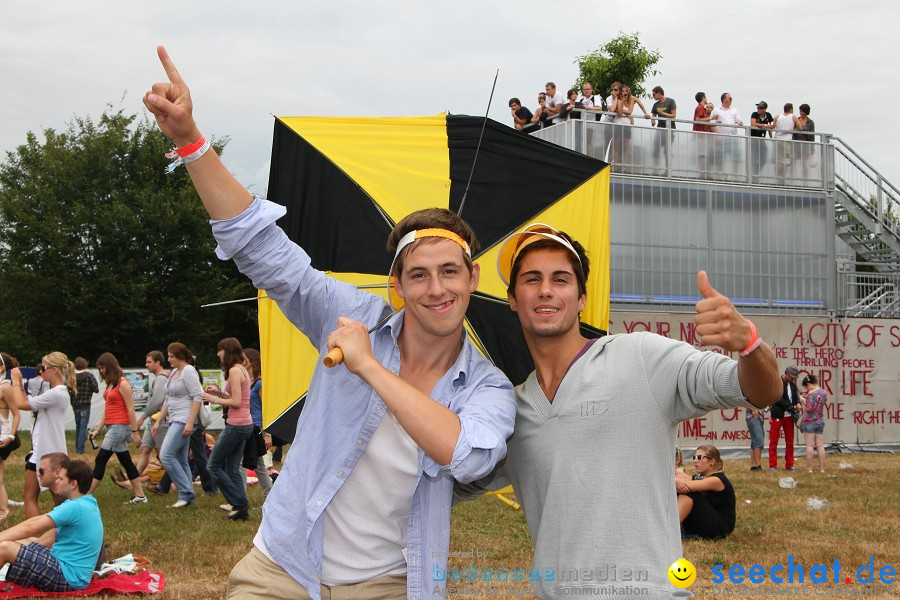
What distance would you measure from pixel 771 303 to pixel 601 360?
1942cm

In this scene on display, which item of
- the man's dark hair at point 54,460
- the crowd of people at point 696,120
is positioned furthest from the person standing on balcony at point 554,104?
the man's dark hair at point 54,460

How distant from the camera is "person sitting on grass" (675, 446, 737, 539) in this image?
986 centimetres

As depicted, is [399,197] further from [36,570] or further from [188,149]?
[36,570]

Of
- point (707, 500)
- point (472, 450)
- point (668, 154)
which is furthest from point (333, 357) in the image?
point (668, 154)

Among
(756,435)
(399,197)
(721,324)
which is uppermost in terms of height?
(399,197)

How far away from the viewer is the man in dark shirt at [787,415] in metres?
16.4

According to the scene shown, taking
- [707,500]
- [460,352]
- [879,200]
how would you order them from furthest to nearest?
[879,200] → [707,500] → [460,352]

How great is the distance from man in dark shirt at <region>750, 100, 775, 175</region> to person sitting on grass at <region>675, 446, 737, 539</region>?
526 inches

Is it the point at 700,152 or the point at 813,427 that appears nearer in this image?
the point at 813,427

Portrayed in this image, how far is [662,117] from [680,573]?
1871 cm

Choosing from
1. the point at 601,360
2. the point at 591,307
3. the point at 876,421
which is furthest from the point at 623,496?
the point at 876,421

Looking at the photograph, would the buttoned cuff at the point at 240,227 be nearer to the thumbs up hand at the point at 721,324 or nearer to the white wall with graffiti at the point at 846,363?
the thumbs up hand at the point at 721,324

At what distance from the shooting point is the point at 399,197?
4980 millimetres

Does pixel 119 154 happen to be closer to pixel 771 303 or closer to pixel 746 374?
pixel 771 303
